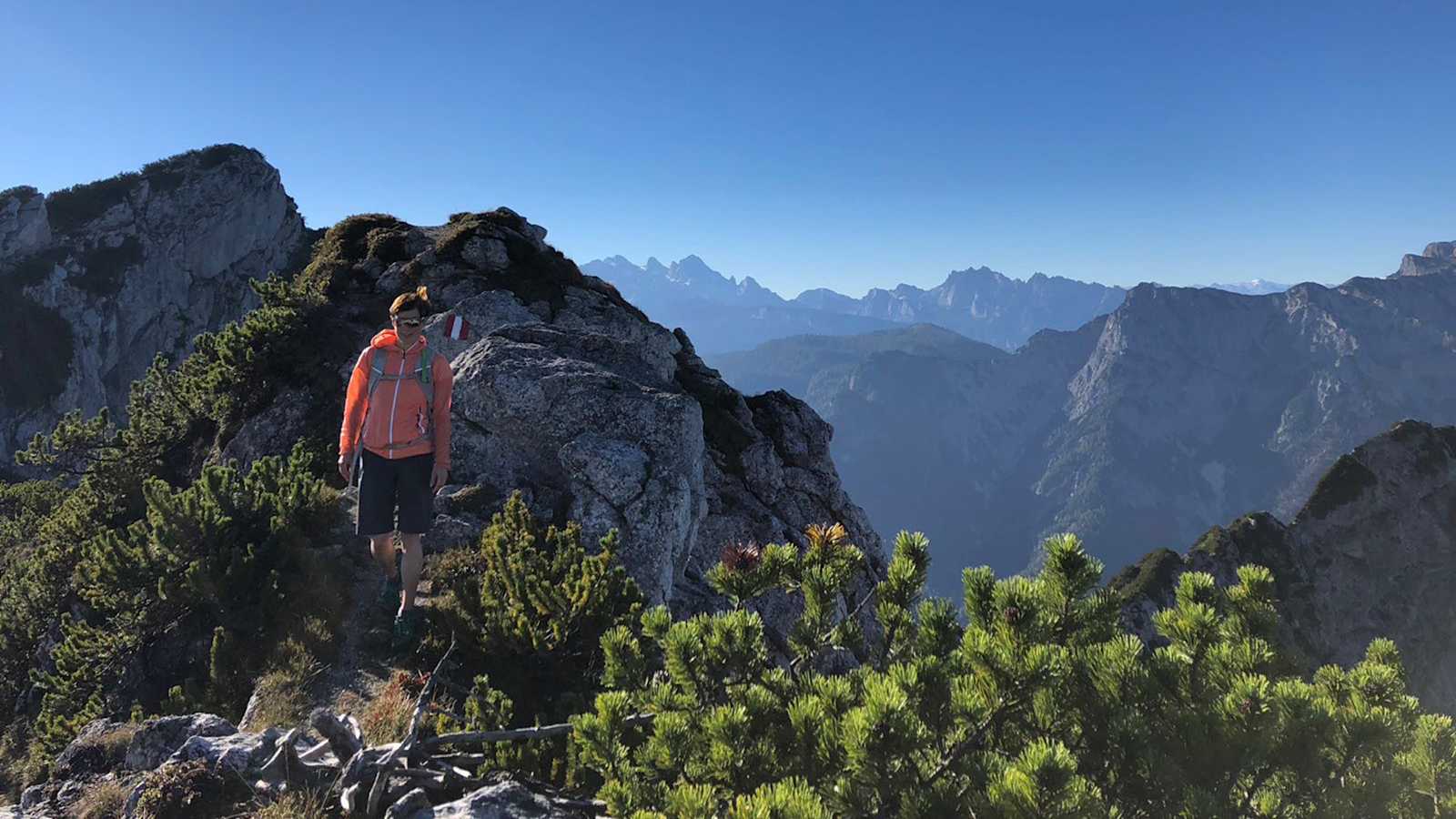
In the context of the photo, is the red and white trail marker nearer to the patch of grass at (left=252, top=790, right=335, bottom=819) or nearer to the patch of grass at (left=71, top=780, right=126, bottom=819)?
the patch of grass at (left=71, top=780, right=126, bottom=819)

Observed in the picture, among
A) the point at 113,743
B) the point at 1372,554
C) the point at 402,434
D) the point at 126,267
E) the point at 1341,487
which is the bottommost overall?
the point at 1372,554

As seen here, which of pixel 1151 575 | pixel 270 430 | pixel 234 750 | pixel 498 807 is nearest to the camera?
pixel 498 807

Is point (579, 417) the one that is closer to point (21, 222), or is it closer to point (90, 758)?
point (90, 758)

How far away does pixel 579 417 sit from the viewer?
13570mm

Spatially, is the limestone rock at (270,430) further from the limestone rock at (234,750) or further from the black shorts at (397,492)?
the limestone rock at (234,750)

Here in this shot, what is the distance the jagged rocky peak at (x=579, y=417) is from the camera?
40.4 ft

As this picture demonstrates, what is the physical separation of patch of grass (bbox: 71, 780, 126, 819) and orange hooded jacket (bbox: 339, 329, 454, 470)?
12.9ft

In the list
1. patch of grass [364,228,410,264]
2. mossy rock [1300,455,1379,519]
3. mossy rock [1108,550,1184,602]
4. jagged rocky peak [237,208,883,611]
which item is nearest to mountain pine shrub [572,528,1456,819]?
jagged rocky peak [237,208,883,611]

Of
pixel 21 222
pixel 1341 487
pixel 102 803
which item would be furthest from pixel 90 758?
pixel 1341 487

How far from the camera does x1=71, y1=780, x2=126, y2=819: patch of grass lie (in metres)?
5.30

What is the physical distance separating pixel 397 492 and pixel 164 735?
3.44m

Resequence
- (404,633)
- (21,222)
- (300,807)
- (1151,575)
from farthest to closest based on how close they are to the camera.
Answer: (21,222), (1151,575), (404,633), (300,807)

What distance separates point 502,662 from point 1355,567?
3851 inches

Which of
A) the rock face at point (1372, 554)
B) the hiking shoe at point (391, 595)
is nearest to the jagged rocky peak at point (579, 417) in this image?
the hiking shoe at point (391, 595)
